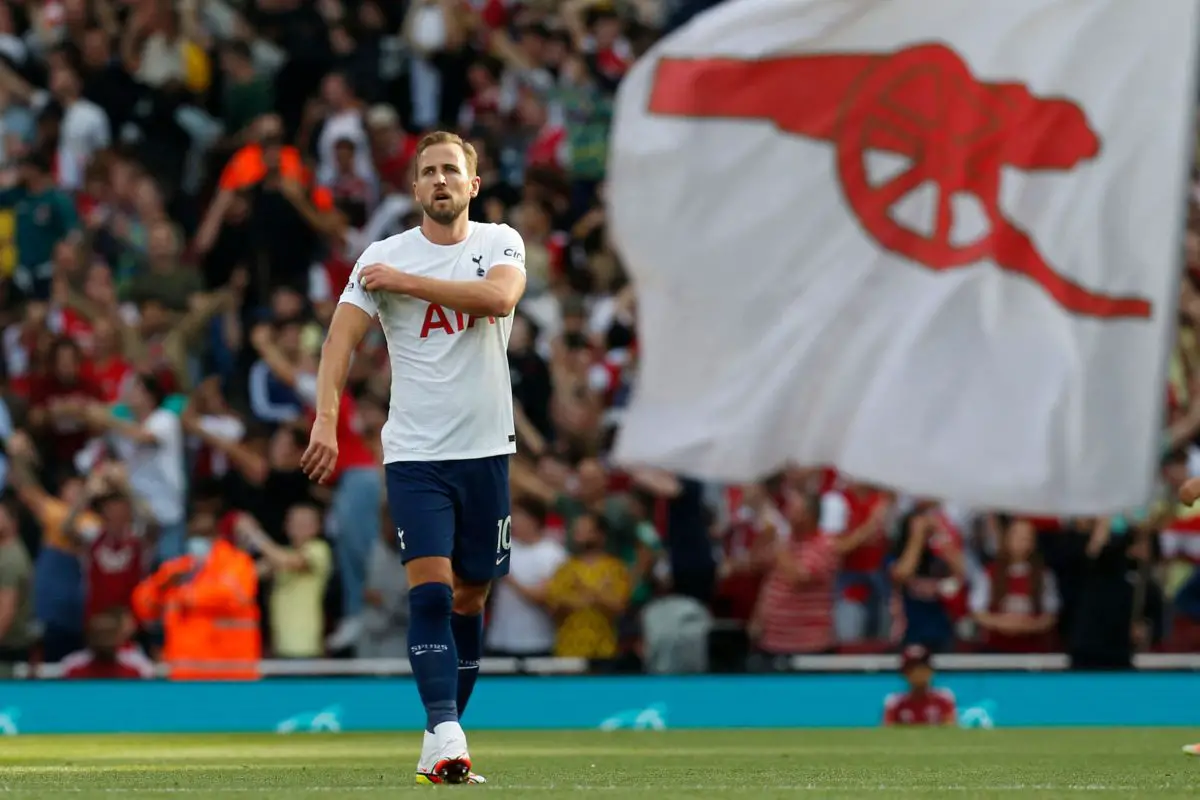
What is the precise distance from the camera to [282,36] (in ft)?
73.8

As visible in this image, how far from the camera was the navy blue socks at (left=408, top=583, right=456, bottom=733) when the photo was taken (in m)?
8.44

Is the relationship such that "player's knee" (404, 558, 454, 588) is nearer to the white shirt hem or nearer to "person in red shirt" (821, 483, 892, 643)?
the white shirt hem

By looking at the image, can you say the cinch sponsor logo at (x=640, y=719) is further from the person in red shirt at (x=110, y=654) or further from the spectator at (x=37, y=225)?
the spectator at (x=37, y=225)

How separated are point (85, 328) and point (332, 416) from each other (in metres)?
11.4

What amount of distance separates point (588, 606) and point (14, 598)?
3899mm

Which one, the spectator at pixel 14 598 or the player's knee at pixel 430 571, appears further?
the spectator at pixel 14 598

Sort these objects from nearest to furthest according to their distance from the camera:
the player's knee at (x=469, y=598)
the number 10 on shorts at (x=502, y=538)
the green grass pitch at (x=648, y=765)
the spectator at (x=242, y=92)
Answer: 1. the green grass pitch at (x=648, y=765)
2. the number 10 on shorts at (x=502, y=538)
3. the player's knee at (x=469, y=598)
4. the spectator at (x=242, y=92)

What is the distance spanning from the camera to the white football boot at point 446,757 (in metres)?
8.31

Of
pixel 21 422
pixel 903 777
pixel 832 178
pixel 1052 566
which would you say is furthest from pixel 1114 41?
pixel 21 422

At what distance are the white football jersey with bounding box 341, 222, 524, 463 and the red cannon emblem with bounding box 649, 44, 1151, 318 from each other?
6237mm

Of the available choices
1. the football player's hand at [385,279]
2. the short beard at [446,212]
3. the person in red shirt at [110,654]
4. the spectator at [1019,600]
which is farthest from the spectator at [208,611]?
the football player's hand at [385,279]

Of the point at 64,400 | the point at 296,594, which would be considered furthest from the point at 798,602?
the point at 64,400

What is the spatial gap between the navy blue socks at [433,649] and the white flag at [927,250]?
6145 millimetres

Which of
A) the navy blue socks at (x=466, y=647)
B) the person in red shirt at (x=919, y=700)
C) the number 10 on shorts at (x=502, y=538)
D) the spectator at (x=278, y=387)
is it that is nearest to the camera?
the number 10 on shorts at (x=502, y=538)
